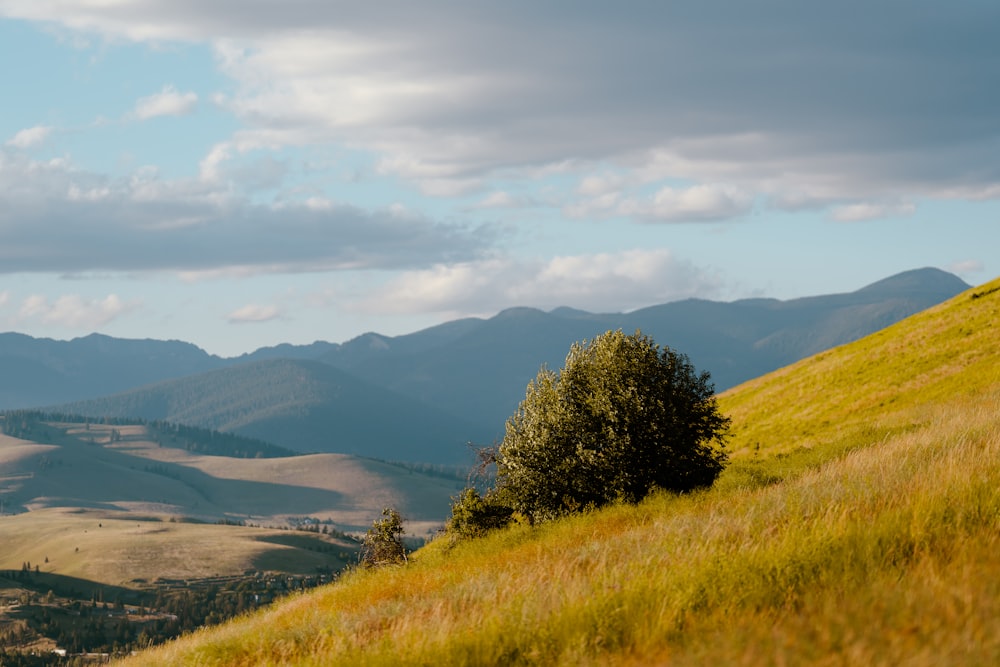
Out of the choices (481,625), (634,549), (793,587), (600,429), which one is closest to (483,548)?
(600,429)

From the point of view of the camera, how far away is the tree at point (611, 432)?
119 feet

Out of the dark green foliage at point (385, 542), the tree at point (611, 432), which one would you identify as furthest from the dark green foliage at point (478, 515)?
the tree at point (611, 432)

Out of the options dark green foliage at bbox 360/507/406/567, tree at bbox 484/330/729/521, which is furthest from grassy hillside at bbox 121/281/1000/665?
dark green foliage at bbox 360/507/406/567

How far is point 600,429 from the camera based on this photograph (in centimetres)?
3738

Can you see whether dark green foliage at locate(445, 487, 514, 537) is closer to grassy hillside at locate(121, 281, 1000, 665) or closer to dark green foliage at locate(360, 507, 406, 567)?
dark green foliage at locate(360, 507, 406, 567)

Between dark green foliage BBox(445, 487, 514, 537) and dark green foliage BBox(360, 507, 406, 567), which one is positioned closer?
dark green foliage BBox(445, 487, 514, 537)

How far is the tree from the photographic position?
36.3m

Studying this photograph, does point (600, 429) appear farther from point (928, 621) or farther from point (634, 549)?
point (928, 621)

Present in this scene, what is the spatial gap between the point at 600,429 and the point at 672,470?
3.20 metres

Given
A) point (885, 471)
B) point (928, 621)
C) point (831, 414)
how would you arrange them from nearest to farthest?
point (928, 621), point (885, 471), point (831, 414)

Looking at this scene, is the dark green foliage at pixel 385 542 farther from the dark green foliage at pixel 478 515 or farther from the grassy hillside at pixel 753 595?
the grassy hillside at pixel 753 595

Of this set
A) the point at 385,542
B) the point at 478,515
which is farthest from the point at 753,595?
the point at 385,542

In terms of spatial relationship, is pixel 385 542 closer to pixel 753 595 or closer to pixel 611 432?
pixel 611 432

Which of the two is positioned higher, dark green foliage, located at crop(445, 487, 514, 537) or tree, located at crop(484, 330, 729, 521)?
tree, located at crop(484, 330, 729, 521)
